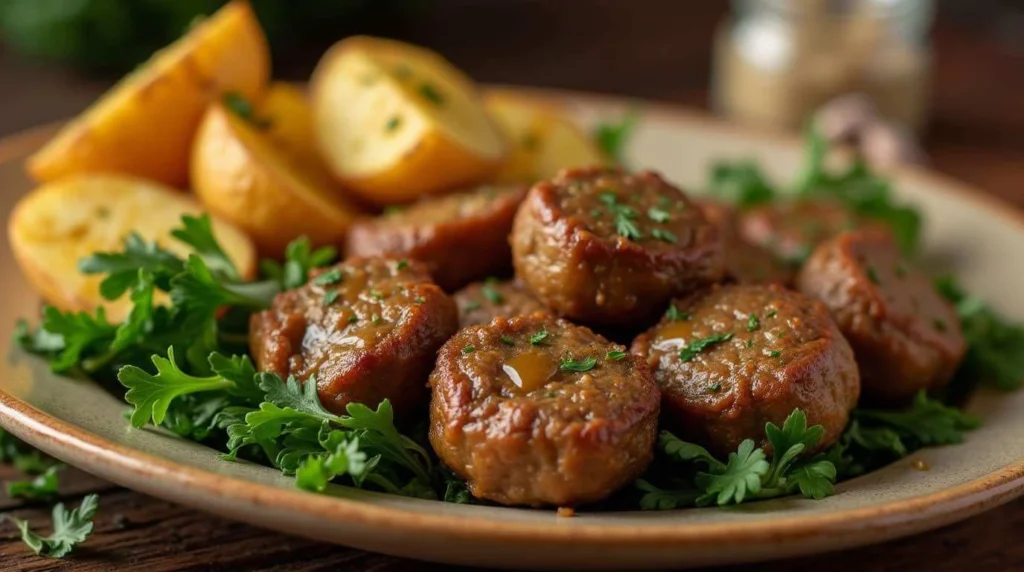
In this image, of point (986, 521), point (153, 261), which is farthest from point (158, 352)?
point (986, 521)

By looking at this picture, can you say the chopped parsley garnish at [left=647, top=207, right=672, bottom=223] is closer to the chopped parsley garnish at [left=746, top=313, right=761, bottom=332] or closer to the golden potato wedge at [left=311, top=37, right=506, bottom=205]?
the chopped parsley garnish at [left=746, top=313, right=761, bottom=332]

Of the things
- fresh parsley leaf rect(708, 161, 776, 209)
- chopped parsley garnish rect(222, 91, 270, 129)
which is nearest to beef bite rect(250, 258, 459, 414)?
chopped parsley garnish rect(222, 91, 270, 129)

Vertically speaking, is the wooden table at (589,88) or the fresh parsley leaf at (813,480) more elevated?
the fresh parsley leaf at (813,480)

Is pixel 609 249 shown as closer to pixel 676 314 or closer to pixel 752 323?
pixel 676 314

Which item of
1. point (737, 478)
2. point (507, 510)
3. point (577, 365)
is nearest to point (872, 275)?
point (737, 478)

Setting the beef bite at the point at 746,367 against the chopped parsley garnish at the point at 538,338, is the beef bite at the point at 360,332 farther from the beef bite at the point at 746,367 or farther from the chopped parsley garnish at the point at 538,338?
the beef bite at the point at 746,367

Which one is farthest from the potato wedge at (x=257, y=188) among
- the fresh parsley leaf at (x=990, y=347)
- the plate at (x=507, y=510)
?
the fresh parsley leaf at (x=990, y=347)

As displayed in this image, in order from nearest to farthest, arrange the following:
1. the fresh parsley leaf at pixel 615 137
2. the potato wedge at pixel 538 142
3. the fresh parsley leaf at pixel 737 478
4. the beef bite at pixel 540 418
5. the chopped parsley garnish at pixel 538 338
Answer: the beef bite at pixel 540 418
the fresh parsley leaf at pixel 737 478
the chopped parsley garnish at pixel 538 338
the potato wedge at pixel 538 142
the fresh parsley leaf at pixel 615 137
